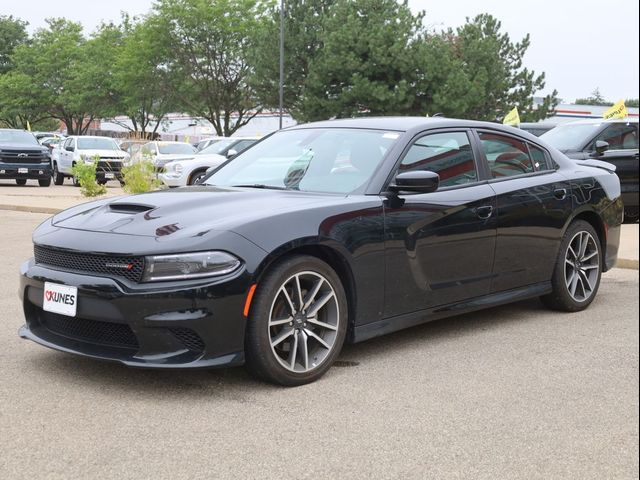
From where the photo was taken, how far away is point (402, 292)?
488 centimetres

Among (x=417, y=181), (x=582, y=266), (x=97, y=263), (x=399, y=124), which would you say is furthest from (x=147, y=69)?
(x=97, y=263)

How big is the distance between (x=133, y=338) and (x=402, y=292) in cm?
165

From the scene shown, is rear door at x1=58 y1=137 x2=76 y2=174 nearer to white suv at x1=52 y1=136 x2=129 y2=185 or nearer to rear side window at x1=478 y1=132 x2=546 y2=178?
white suv at x1=52 y1=136 x2=129 y2=185

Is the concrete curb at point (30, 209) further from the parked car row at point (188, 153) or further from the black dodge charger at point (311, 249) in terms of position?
the black dodge charger at point (311, 249)

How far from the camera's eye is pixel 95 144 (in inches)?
1061

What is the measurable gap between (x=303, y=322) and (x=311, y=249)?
16.1 inches

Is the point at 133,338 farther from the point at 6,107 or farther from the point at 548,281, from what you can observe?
the point at 6,107

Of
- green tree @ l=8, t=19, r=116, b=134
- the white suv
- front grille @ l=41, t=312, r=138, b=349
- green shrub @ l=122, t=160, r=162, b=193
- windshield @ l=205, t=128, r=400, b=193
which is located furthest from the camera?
green tree @ l=8, t=19, r=116, b=134

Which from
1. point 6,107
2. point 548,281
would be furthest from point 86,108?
point 548,281

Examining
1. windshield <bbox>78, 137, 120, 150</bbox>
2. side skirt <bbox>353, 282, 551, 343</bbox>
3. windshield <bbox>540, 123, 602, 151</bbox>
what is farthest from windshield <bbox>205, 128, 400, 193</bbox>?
windshield <bbox>78, 137, 120, 150</bbox>

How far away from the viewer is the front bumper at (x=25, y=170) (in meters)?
24.7

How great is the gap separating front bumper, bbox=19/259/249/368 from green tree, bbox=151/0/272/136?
41.2 meters

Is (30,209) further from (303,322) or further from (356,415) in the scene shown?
(356,415)

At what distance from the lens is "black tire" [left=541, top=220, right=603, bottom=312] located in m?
6.11
